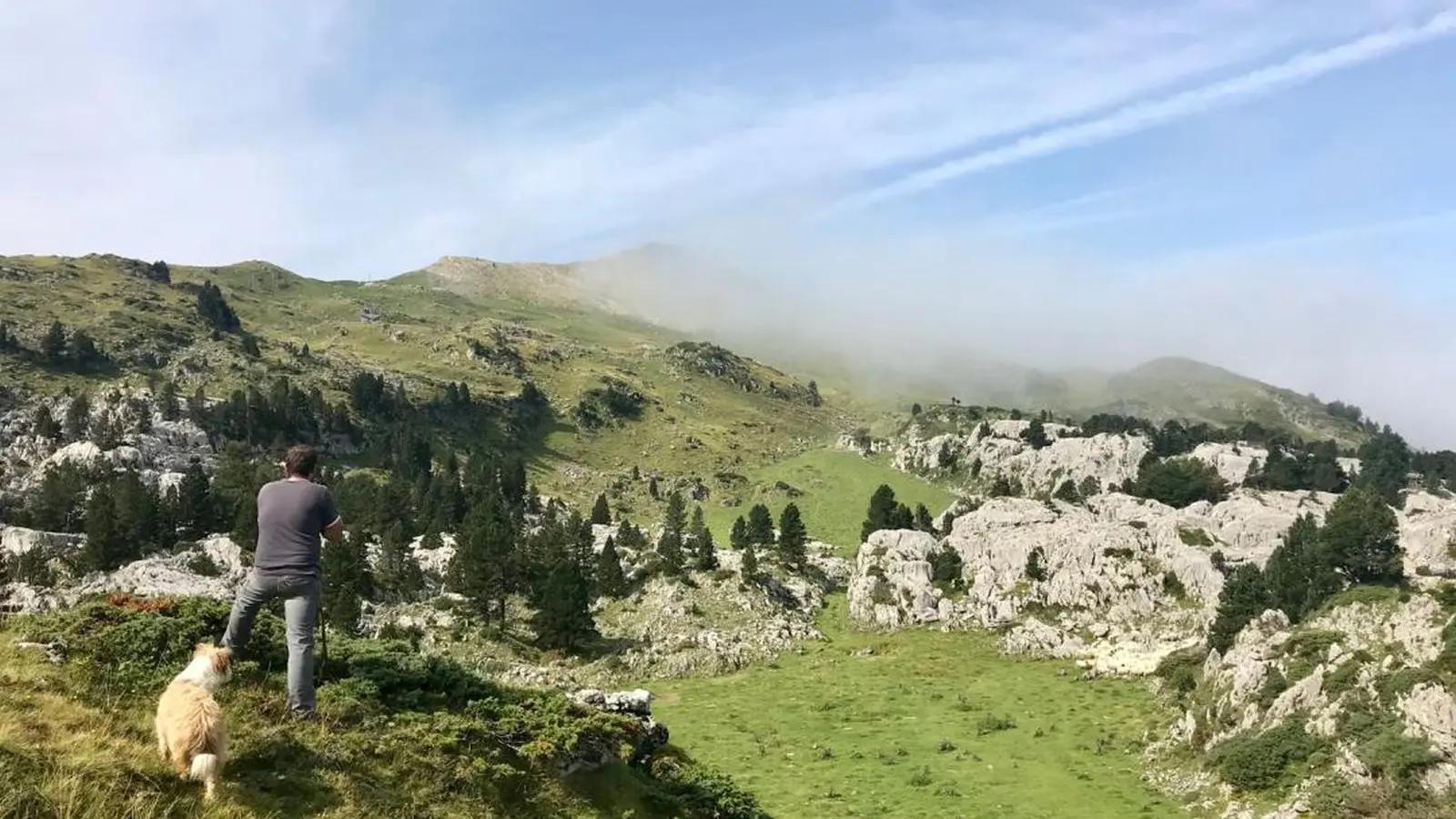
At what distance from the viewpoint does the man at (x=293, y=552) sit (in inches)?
453

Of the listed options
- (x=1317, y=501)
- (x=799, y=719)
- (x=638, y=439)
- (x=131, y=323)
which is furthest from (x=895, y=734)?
(x=131, y=323)

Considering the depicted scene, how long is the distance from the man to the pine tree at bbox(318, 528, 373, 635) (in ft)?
153

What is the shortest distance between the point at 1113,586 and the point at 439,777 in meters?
69.0

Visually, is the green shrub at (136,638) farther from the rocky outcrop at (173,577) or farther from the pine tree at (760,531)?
the pine tree at (760,531)

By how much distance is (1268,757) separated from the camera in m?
34.5

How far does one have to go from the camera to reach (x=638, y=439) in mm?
189750

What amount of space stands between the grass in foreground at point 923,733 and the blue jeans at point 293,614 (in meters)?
26.7

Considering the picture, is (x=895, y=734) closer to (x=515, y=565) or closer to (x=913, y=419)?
(x=515, y=565)

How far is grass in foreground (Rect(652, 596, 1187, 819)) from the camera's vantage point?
36188 mm

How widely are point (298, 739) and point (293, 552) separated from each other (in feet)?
9.70

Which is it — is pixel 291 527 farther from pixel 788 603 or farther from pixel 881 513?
pixel 881 513

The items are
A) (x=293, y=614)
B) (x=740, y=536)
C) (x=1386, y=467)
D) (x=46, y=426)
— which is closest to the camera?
(x=293, y=614)

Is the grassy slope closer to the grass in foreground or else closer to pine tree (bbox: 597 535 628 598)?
pine tree (bbox: 597 535 628 598)

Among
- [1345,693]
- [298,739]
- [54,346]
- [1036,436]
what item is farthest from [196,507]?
[1036,436]
